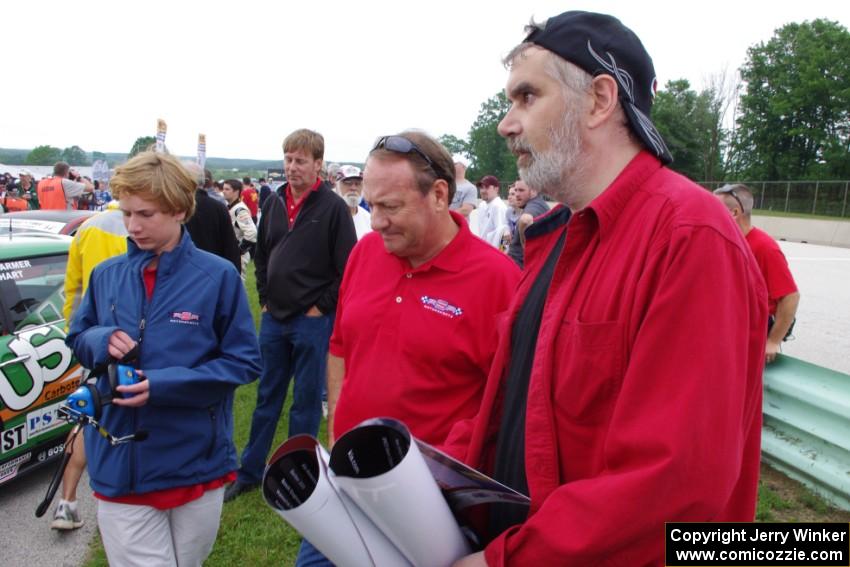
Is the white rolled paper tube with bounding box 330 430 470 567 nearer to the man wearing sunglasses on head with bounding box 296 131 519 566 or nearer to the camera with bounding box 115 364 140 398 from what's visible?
the man wearing sunglasses on head with bounding box 296 131 519 566

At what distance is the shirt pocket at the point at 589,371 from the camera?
3.99ft

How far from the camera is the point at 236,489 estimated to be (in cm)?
429

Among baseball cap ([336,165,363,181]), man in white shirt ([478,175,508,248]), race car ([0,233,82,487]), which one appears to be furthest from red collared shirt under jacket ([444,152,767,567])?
man in white shirt ([478,175,508,248])

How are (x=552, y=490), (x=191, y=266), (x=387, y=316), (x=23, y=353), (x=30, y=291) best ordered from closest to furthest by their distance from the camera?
(x=552, y=490)
(x=387, y=316)
(x=191, y=266)
(x=23, y=353)
(x=30, y=291)

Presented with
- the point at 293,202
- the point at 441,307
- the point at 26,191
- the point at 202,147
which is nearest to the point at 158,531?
the point at 441,307

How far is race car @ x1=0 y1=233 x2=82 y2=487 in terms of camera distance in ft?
13.3

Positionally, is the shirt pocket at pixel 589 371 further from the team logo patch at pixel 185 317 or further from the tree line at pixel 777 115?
the tree line at pixel 777 115

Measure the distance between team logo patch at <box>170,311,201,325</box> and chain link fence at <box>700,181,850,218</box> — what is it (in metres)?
32.5

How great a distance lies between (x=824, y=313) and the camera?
10312 mm

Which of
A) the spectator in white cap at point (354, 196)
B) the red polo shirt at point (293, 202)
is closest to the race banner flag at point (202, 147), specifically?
the spectator in white cap at point (354, 196)

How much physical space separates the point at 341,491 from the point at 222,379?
4.06 feet

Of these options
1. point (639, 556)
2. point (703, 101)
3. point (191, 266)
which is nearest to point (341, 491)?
point (639, 556)

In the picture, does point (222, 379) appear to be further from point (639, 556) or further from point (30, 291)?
point (30, 291)

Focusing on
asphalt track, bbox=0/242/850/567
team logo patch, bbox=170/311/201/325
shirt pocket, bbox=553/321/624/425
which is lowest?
asphalt track, bbox=0/242/850/567
